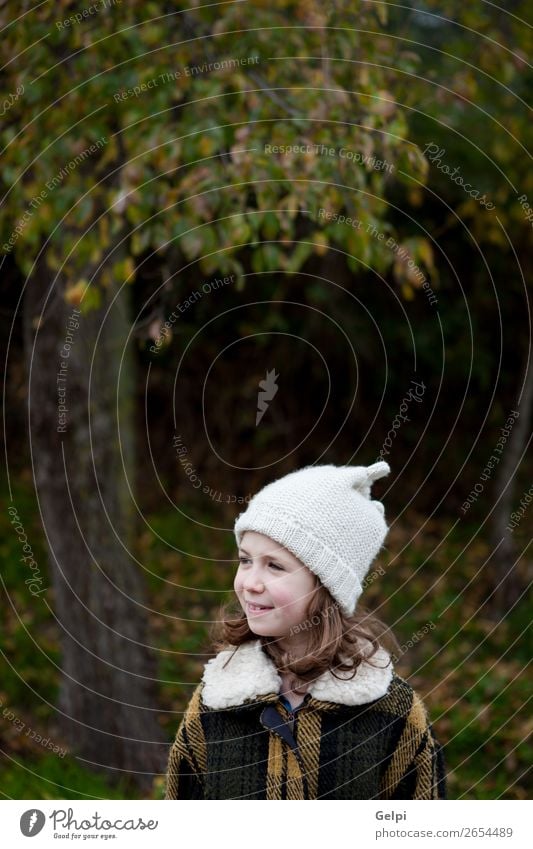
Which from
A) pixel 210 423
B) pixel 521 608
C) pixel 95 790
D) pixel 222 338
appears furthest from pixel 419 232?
pixel 95 790

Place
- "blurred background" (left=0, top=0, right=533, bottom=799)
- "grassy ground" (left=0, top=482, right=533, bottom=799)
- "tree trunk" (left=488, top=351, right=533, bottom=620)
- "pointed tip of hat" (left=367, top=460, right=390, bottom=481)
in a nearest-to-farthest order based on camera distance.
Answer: "pointed tip of hat" (left=367, top=460, right=390, bottom=481), "blurred background" (left=0, top=0, right=533, bottom=799), "grassy ground" (left=0, top=482, right=533, bottom=799), "tree trunk" (left=488, top=351, right=533, bottom=620)

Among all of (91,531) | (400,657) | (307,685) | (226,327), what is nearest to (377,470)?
(307,685)

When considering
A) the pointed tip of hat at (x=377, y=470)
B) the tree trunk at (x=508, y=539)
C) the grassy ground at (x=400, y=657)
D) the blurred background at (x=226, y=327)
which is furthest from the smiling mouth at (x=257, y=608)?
the tree trunk at (x=508, y=539)

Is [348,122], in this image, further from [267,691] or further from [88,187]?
[267,691]

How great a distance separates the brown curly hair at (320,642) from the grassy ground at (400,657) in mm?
1395

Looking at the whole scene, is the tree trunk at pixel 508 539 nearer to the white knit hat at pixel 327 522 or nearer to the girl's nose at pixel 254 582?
the white knit hat at pixel 327 522

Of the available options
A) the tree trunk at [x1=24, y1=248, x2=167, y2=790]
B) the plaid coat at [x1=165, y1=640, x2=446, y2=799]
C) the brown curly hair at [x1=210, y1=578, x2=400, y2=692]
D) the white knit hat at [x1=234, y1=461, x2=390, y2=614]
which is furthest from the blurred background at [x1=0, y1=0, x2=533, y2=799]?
the white knit hat at [x1=234, y1=461, x2=390, y2=614]

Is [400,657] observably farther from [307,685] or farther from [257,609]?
[257,609]

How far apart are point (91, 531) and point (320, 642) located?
1.97 m

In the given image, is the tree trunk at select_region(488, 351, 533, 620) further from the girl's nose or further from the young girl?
the girl's nose

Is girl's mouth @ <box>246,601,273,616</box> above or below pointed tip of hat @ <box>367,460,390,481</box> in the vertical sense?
below

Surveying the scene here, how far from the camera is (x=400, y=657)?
185 inches

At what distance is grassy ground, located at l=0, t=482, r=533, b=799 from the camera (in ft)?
12.2

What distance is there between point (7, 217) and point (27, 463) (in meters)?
3.49
